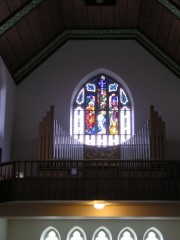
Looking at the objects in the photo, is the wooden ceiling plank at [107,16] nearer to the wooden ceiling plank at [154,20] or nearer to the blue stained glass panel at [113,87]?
the wooden ceiling plank at [154,20]

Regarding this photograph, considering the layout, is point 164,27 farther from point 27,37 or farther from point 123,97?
point 27,37

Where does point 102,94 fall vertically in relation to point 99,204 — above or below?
above

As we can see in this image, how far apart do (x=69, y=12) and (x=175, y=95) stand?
191 inches

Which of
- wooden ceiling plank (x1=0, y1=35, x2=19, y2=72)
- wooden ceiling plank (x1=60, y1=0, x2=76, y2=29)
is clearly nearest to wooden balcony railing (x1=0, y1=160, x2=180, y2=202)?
wooden ceiling plank (x1=0, y1=35, x2=19, y2=72)

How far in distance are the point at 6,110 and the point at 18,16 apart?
3.48 meters

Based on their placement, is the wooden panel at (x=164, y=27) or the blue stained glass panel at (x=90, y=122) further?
the blue stained glass panel at (x=90, y=122)

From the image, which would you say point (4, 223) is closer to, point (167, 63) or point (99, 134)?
point (99, 134)

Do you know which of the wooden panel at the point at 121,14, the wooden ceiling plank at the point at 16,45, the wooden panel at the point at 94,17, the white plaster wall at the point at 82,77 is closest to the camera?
the wooden ceiling plank at the point at 16,45

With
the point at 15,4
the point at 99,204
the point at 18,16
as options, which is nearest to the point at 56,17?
the point at 18,16

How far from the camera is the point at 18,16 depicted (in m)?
13.8

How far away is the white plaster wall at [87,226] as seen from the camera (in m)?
15.6

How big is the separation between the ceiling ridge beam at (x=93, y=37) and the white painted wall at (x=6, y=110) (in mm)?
936

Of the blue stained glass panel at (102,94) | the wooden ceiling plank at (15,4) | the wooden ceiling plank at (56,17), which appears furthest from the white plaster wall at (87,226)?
the wooden ceiling plank at (15,4)

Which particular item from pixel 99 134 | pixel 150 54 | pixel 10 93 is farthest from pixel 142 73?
pixel 10 93
